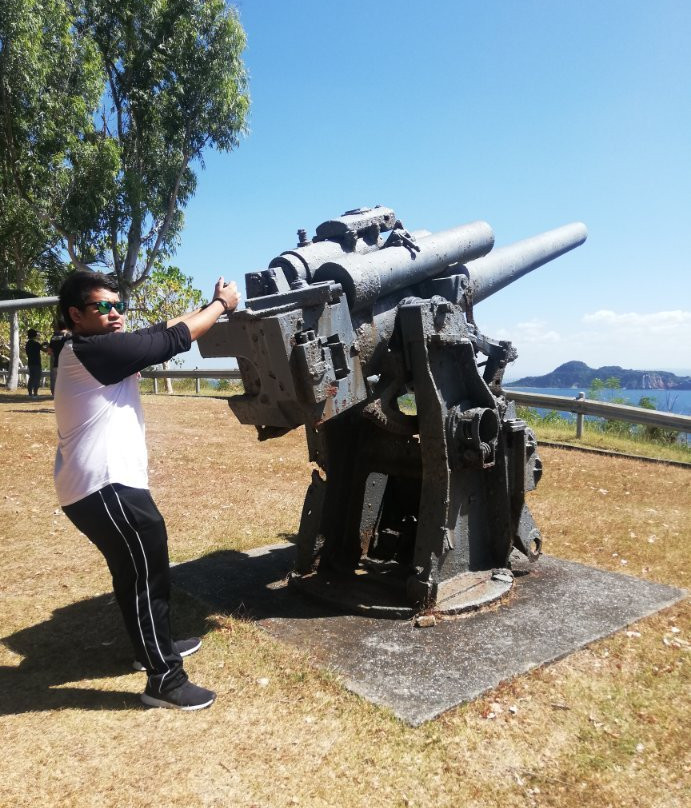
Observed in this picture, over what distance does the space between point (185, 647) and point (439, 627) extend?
5.34 feet

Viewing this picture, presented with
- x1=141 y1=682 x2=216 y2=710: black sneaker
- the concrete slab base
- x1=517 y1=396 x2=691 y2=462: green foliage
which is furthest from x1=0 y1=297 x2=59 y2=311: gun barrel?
x1=517 y1=396 x2=691 y2=462: green foliage

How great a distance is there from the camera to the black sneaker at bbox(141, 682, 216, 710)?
3730mm

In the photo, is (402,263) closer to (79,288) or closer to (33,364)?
(79,288)

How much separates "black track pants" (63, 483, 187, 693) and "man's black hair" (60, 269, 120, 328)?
94 cm

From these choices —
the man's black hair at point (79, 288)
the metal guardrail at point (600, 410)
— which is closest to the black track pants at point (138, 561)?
the man's black hair at point (79, 288)

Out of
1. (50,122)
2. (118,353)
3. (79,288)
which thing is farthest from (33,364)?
(118,353)

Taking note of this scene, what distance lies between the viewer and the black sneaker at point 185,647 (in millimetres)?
4312

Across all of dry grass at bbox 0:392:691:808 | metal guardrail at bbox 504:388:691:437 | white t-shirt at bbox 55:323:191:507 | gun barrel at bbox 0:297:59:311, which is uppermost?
gun barrel at bbox 0:297:59:311

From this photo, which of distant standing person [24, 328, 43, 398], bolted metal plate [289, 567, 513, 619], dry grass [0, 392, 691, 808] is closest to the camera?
dry grass [0, 392, 691, 808]

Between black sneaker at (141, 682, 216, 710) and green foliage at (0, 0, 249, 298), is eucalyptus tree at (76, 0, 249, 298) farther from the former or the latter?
black sneaker at (141, 682, 216, 710)

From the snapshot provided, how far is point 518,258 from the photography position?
632cm

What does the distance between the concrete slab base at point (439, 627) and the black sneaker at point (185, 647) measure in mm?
470

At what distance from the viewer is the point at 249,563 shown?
20.1ft

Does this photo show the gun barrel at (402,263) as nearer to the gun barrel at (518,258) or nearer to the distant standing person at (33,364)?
the gun barrel at (518,258)
